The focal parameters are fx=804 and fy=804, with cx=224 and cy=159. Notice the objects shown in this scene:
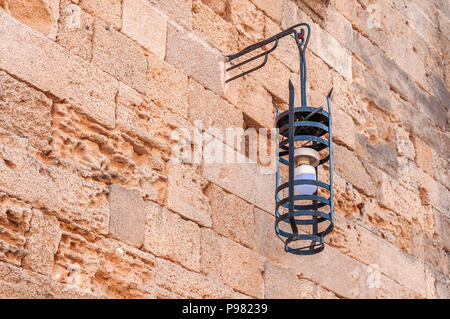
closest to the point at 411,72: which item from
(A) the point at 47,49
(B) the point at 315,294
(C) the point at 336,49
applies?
(C) the point at 336,49

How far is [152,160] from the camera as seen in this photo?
396 centimetres

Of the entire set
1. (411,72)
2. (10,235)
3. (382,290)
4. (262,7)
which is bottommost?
(10,235)

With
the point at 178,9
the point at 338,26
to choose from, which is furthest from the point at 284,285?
the point at 338,26

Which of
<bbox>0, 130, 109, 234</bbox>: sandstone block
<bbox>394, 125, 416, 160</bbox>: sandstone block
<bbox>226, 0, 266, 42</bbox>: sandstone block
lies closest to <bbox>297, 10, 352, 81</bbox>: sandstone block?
<bbox>226, 0, 266, 42</bbox>: sandstone block

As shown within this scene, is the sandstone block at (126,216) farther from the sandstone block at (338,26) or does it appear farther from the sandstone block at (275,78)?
the sandstone block at (338,26)

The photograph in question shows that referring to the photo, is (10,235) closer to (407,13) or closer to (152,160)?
(152,160)

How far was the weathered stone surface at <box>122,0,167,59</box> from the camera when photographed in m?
4.10

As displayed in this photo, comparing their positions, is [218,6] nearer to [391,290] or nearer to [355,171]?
[355,171]

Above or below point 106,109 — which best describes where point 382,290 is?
below

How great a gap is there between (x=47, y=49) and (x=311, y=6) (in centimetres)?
246

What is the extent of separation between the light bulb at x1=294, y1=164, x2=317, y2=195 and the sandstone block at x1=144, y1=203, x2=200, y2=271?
22.7 inches

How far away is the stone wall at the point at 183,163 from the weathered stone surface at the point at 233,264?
0.03 ft

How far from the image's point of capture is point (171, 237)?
3867mm

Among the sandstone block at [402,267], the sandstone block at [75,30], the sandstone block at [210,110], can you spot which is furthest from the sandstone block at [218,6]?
the sandstone block at [402,267]
